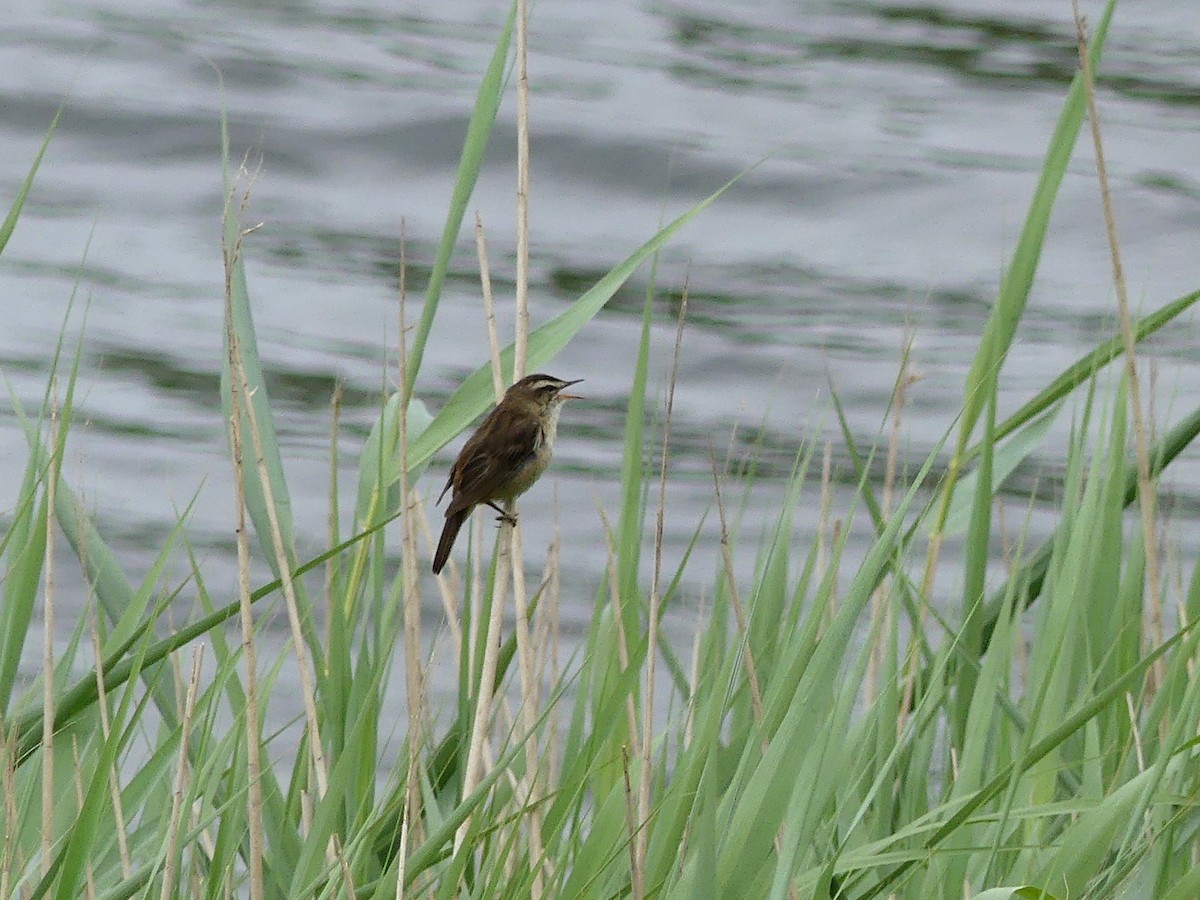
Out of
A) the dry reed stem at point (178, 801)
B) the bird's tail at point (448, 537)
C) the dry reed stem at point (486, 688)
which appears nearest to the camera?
the dry reed stem at point (178, 801)

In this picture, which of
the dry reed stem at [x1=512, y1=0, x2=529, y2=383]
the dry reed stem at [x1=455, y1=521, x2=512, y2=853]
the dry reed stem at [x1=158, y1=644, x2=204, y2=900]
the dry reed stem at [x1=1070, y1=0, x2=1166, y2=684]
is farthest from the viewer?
the dry reed stem at [x1=512, y1=0, x2=529, y2=383]

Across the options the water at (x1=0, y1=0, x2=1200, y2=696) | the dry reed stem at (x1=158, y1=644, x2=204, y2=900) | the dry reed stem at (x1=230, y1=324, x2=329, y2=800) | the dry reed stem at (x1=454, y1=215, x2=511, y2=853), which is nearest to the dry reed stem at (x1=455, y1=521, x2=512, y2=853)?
the dry reed stem at (x1=454, y1=215, x2=511, y2=853)

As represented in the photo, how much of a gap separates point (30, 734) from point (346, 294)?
6.72 m

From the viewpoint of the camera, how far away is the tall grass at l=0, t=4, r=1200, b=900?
7.85 feet

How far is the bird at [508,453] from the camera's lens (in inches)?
154

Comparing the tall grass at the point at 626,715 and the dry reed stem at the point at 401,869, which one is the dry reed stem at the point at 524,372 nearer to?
the tall grass at the point at 626,715

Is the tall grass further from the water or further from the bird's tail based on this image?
the water

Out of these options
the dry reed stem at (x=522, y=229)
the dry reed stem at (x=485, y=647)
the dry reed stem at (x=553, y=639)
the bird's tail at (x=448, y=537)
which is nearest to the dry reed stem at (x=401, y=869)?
the dry reed stem at (x=485, y=647)

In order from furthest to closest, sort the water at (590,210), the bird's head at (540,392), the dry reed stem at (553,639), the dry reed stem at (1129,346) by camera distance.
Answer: the water at (590,210) → the bird's head at (540,392) → the dry reed stem at (553,639) → the dry reed stem at (1129,346)

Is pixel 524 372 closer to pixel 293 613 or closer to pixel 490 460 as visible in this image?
pixel 293 613

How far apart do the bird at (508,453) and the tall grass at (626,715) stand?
345 millimetres

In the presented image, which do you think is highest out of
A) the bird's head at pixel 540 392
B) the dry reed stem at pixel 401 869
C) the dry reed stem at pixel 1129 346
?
the dry reed stem at pixel 1129 346

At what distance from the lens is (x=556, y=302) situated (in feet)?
29.9

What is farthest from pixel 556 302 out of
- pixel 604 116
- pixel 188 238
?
pixel 604 116
